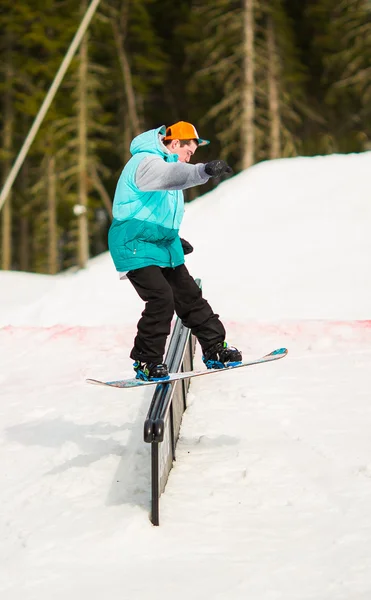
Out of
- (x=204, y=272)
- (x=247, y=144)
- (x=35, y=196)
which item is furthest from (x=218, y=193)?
(x=35, y=196)

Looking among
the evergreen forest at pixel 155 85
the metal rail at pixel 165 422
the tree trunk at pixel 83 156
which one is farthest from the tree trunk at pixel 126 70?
the metal rail at pixel 165 422

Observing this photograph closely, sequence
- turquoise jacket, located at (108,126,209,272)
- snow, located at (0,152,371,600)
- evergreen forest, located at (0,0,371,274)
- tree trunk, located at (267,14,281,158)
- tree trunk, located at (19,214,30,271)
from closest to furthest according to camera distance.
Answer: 1. snow, located at (0,152,371,600)
2. turquoise jacket, located at (108,126,209,272)
3. tree trunk, located at (267,14,281,158)
4. evergreen forest, located at (0,0,371,274)
5. tree trunk, located at (19,214,30,271)

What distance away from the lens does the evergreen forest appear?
84.8 ft

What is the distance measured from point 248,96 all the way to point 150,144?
55.0ft

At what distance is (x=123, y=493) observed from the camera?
4867 mm

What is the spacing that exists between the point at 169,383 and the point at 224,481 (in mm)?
697

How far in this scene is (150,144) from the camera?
4.83 meters

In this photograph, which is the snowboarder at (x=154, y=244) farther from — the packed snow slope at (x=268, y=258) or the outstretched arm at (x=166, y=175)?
the packed snow slope at (x=268, y=258)

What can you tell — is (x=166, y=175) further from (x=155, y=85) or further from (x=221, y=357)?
(x=155, y=85)

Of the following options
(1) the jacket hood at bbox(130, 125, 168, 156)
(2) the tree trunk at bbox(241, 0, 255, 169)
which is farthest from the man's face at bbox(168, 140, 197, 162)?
(2) the tree trunk at bbox(241, 0, 255, 169)

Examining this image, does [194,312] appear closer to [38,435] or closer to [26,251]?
[38,435]

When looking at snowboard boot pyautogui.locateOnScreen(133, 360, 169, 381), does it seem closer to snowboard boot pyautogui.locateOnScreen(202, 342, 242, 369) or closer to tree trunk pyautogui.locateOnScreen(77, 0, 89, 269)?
snowboard boot pyautogui.locateOnScreen(202, 342, 242, 369)

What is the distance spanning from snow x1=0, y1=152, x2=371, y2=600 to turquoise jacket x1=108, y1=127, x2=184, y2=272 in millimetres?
1316

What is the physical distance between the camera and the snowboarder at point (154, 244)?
192 inches
